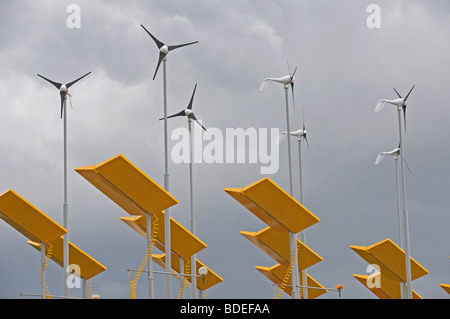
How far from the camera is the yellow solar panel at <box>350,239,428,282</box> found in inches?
1502

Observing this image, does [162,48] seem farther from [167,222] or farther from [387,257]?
[387,257]

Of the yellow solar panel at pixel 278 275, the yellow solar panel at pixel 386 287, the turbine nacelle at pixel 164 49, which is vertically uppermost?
the turbine nacelle at pixel 164 49

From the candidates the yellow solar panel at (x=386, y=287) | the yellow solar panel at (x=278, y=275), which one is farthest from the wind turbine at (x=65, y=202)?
the yellow solar panel at (x=386, y=287)

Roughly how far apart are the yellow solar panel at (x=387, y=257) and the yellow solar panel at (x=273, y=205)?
32.0 ft

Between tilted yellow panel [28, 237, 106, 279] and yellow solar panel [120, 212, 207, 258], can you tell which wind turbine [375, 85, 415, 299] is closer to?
yellow solar panel [120, 212, 207, 258]

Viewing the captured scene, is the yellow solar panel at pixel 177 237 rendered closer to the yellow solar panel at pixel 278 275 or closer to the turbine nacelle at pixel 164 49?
the turbine nacelle at pixel 164 49

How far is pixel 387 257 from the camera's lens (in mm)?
39031

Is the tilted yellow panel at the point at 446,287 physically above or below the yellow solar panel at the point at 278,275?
below

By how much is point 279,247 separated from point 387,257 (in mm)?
7467

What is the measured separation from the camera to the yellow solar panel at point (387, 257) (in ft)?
125

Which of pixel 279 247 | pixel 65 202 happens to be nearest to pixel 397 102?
pixel 279 247

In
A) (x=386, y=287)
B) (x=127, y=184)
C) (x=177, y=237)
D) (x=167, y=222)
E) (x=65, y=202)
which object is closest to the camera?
(x=127, y=184)

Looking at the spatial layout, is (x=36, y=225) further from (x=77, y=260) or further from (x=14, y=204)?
(x=77, y=260)
